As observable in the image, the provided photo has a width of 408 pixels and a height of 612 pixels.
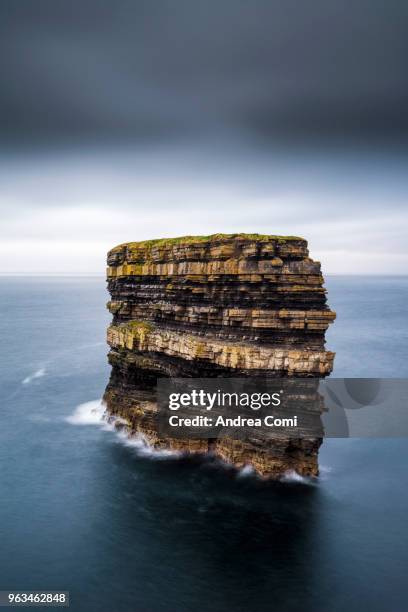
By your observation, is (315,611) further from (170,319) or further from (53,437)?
(53,437)

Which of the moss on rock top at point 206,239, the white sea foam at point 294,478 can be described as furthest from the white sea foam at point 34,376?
the white sea foam at point 294,478

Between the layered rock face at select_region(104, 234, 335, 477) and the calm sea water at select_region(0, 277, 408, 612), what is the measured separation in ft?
10.9

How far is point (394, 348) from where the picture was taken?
365 feet

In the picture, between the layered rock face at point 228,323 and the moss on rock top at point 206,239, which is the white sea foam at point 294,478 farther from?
the moss on rock top at point 206,239

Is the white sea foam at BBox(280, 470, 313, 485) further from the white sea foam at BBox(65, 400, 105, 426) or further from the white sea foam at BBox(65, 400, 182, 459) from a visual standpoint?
the white sea foam at BBox(65, 400, 105, 426)

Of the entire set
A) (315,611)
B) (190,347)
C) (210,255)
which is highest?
(210,255)

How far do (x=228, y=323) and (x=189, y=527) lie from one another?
761 inches

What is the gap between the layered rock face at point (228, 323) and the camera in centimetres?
4928

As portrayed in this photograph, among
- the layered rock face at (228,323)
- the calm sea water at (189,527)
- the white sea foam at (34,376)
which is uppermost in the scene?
the layered rock face at (228,323)

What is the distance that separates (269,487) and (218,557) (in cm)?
1152

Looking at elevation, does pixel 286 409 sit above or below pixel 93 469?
above

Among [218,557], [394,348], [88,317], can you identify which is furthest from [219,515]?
[88,317]

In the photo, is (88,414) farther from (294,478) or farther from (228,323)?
(294,478)

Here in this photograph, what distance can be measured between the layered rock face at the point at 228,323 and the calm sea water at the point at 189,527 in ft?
10.9
